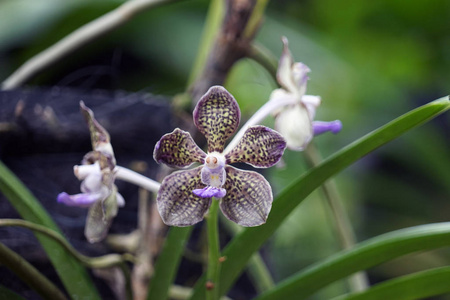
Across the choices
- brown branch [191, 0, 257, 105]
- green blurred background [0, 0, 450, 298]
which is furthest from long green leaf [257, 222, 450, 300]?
green blurred background [0, 0, 450, 298]

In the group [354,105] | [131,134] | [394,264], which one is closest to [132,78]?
[131,134]

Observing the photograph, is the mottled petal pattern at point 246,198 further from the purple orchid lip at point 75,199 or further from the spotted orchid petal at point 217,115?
the purple orchid lip at point 75,199

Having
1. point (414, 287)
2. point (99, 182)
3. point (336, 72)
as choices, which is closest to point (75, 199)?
point (99, 182)

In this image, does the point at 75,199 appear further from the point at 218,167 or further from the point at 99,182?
the point at 218,167

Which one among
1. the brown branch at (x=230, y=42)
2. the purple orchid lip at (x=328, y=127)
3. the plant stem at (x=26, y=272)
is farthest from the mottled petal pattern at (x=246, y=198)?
the brown branch at (x=230, y=42)

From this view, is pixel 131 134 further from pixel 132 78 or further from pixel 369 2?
pixel 369 2

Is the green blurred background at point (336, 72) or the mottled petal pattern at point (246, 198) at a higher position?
the green blurred background at point (336, 72)

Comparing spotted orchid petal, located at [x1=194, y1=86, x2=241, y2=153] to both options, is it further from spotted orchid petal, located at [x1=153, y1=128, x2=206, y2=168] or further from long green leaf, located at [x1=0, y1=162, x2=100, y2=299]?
long green leaf, located at [x1=0, y1=162, x2=100, y2=299]

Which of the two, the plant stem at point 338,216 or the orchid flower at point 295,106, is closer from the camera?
the orchid flower at point 295,106
